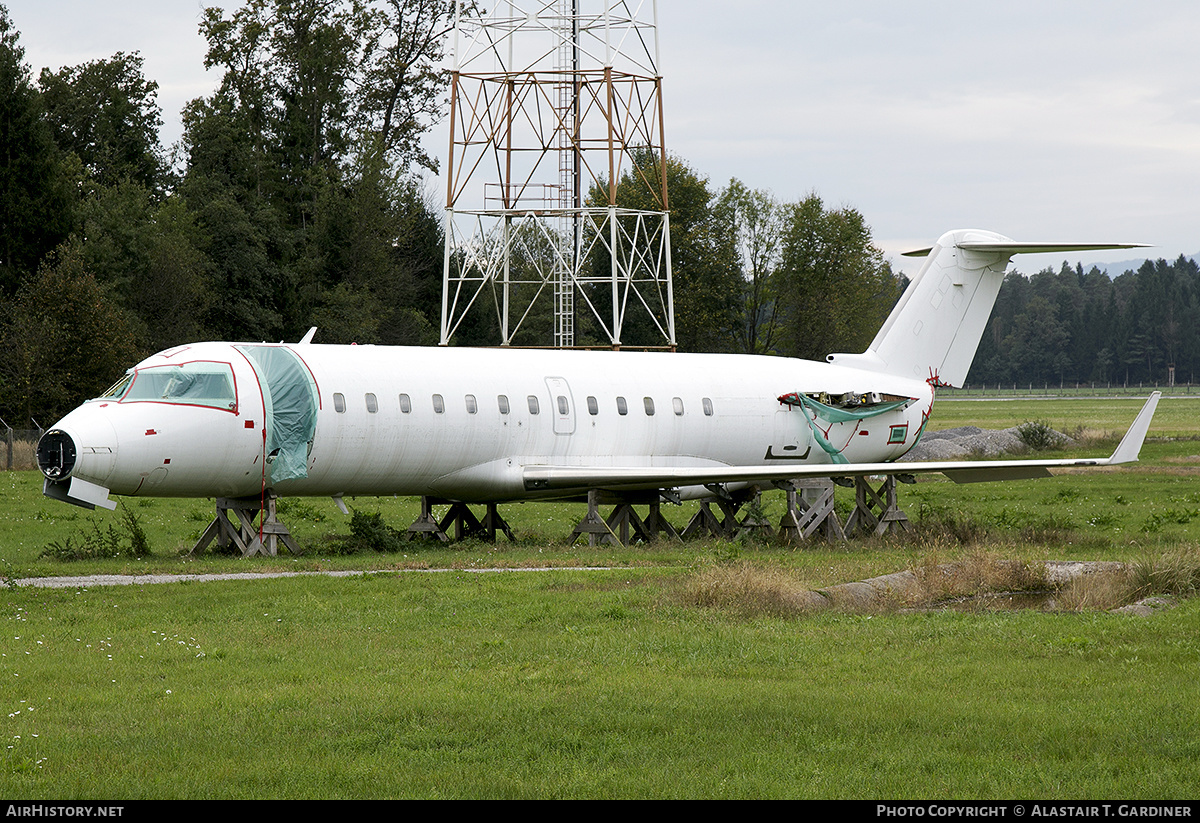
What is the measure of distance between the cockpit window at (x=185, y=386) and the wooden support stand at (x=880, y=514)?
12809 mm

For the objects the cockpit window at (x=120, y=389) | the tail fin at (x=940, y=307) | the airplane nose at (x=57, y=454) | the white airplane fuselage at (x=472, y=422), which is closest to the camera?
the airplane nose at (x=57, y=454)

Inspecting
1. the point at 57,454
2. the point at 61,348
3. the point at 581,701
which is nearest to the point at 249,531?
the point at 57,454

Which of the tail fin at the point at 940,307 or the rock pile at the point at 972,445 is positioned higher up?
the tail fin at the point at 940,307

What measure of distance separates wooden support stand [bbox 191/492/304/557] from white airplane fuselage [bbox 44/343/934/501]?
1.38 ft

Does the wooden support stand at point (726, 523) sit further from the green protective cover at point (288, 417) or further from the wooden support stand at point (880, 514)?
the green protective cover at point (288, 417)

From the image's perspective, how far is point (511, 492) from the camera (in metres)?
24.9

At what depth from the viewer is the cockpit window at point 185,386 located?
842 inches

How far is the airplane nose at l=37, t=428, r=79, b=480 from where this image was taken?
20297 mm

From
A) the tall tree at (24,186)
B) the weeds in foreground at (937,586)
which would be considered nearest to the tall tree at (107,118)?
the tall tree at (24,186)

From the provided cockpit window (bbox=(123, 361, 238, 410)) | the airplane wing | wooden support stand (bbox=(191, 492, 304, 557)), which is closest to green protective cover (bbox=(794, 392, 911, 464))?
the airplane wing

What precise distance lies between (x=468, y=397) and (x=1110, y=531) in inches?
501

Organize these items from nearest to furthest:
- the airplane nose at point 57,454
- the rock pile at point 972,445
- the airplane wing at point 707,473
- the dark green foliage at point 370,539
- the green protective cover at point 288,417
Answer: the airplane nose at point 57,454 < the green protective cover at point 288,417 < the dark green foliage at point 370,539 < the airplane wing at point 707,473 < the rock pile at point 972,445
